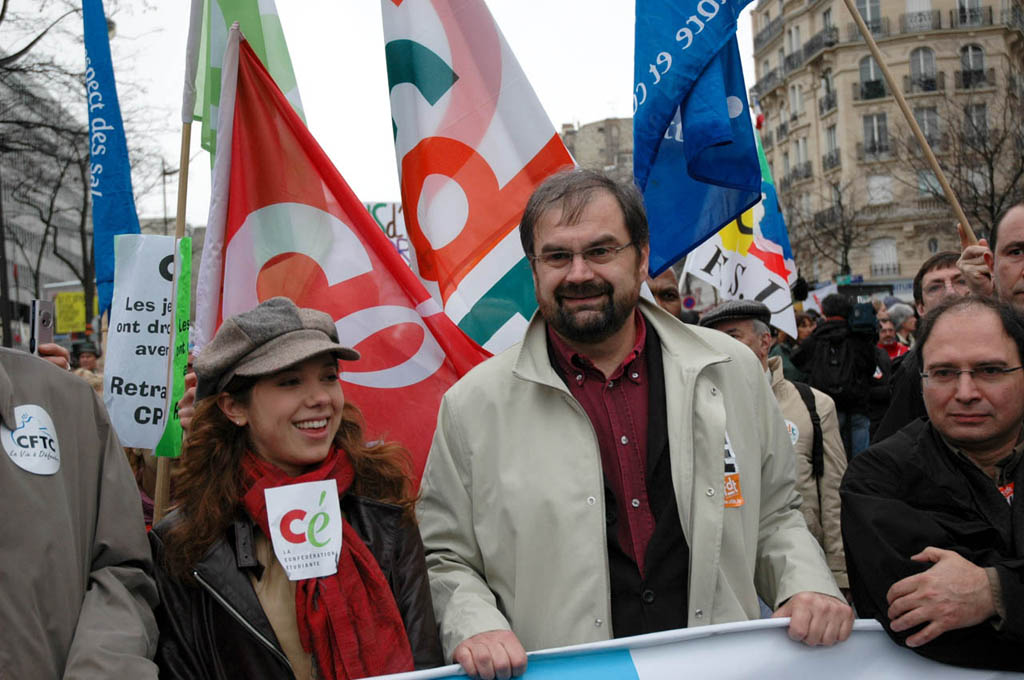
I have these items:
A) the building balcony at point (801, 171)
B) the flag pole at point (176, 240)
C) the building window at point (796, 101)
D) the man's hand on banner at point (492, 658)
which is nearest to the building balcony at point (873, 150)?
the building balcony at point (801, 171)

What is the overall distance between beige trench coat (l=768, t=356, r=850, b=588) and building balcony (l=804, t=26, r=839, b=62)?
50.5 m

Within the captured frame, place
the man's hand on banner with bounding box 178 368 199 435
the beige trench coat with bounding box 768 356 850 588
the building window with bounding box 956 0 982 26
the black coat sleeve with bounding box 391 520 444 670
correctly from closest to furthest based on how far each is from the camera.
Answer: the black coat sleeve with bounding box 391 520 444 670 → the man's hand on banner with bounding box 178 368 199 435 → the beige trench coat with bounding box 768 356 850 588 → the building window with bounding box 956 0 982 26

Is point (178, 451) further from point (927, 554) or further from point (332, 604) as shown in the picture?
point (927, 554)

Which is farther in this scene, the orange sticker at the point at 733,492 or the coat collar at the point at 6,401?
the orange sticker at the point at 733,492

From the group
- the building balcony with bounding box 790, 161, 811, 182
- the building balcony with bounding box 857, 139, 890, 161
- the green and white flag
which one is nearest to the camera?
the green and white flag

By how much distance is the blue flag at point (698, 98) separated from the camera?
14.1 feet

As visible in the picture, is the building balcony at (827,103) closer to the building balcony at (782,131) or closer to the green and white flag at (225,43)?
the building balcony at (782,131)

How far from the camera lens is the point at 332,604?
101 inches

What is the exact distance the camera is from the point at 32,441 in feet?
7.73

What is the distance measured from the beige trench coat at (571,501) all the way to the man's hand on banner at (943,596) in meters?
0.26

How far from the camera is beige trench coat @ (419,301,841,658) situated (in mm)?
2553

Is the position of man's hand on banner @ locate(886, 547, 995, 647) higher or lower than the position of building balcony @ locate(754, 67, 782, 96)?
lower

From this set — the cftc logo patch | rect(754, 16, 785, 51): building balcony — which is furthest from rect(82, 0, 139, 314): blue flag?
rect(754, 16, 785, 51): building balcony

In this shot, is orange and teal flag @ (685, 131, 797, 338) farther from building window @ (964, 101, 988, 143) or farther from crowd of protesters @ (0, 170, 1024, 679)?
building window @ (964, 101, 988, 143)
